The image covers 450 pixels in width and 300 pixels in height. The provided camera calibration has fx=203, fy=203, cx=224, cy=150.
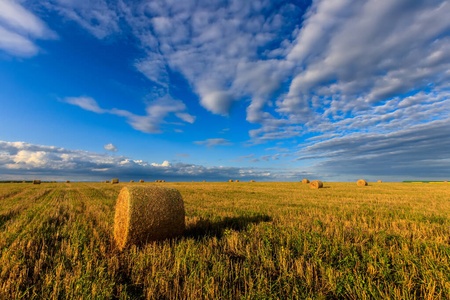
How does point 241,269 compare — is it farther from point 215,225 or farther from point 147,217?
point 215,225

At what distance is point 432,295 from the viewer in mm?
2562

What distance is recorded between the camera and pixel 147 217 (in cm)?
532

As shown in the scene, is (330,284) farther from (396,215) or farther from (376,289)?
(396,215)

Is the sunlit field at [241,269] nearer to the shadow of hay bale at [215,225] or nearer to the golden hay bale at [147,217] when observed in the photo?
the golden hay bale at [147,217]

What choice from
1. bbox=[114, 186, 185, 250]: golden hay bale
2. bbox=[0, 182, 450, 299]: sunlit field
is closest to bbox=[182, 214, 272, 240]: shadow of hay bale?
bbox=[114, 186, 185, 250]: golden hay bale

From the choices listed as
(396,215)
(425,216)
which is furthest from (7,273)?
(425,216)

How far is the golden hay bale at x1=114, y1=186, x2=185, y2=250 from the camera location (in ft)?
16.9

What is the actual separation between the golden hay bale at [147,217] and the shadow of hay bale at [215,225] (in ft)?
1.69

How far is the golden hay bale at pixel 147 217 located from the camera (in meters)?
5.14

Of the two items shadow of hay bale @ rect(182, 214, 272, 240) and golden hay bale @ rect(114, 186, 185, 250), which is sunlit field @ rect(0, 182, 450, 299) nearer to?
golden hay bale @ rect(114, 186, 185, 250)

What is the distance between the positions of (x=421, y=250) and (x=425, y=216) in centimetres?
476

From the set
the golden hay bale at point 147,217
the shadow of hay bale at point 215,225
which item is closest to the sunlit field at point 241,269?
the golden hay bale at point 147,217

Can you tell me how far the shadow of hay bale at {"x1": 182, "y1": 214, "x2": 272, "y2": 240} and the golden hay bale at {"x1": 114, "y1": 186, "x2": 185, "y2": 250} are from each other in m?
0.52

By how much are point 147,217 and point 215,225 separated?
2208mm
